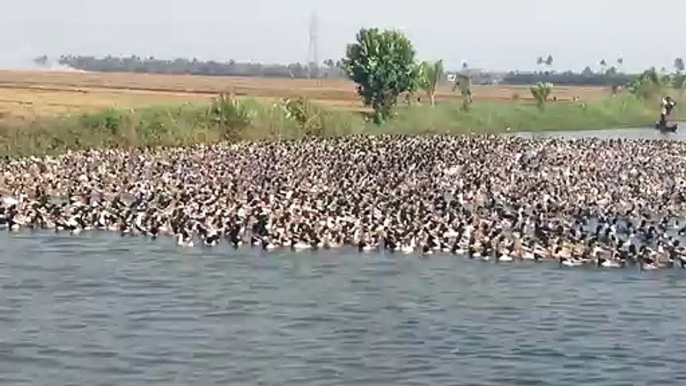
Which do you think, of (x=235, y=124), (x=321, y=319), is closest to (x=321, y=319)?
(x=321, y=319)

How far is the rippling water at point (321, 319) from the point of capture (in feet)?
68.0

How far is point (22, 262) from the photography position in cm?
3062

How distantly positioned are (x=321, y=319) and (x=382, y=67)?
60.9 m

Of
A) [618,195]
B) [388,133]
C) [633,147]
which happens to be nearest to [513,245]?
[618,195]

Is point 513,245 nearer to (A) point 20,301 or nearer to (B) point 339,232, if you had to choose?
(B) point 339,232

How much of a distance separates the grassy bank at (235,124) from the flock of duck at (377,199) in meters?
2.79

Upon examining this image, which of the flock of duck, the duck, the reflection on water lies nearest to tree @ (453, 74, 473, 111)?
the reflection on water

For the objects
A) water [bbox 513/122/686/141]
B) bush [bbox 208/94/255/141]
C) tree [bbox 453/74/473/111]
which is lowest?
water [bbox 513/122/686/141]

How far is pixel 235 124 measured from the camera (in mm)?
67188

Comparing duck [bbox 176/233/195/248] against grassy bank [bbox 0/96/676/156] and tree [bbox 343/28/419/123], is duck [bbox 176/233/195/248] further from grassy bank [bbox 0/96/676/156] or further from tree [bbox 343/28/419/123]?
tree [bbox 343/28/419/123]

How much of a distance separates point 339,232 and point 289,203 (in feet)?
16.5

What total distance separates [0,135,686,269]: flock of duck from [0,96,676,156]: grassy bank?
110 inches

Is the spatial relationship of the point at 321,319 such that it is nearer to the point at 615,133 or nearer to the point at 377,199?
the point at 377,199

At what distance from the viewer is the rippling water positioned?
2073cm
